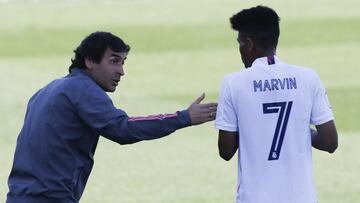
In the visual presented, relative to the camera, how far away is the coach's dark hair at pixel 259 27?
5316mm

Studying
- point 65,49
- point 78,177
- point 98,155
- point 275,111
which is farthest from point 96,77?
point 65,49

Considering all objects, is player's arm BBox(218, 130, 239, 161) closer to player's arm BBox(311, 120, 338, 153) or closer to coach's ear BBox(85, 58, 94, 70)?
player's arm BBox(311, 120, 338, 153)

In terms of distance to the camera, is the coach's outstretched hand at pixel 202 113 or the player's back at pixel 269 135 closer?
the player's back at pixel 269 135

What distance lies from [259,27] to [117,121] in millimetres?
872

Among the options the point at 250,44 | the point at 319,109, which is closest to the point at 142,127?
the point at 250,44

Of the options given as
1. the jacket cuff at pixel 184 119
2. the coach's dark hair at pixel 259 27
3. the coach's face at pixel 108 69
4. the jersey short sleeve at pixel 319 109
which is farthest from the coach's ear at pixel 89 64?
the jersey short sleeve at pixel 319 109

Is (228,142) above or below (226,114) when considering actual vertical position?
below

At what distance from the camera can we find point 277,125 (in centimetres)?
522

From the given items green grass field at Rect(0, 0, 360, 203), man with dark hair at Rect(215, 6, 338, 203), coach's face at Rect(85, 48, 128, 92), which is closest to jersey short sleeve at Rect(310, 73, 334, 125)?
man with dark hair at Rect(215, 6, 338, 203)

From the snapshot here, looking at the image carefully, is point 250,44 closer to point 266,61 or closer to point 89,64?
point 266,61

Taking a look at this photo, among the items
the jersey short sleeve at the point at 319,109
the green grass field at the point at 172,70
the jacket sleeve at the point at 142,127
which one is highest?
the jersey short sleeve at the point at 319,109

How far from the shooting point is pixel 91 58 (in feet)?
19.1

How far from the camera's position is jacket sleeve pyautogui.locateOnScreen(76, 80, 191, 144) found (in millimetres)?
5637

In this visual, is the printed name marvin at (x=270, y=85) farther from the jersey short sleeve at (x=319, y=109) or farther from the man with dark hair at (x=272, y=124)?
the jersey short sleeve at (x=319, y=109)
